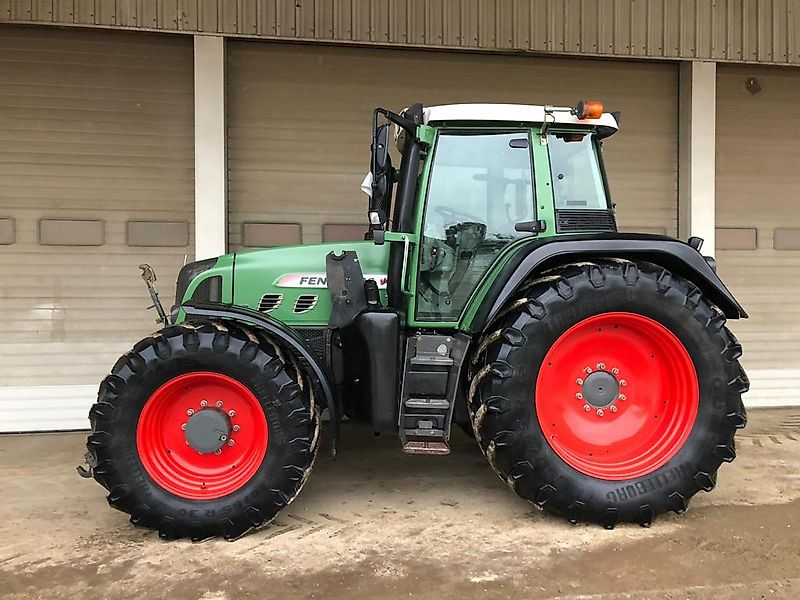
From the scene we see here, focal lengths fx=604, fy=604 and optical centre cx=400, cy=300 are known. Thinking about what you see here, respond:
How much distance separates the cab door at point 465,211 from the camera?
3.37 metres

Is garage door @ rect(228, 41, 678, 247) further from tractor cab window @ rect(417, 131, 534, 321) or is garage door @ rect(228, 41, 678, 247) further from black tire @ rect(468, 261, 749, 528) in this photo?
black tire @ rect(468, 261, 749, 528)

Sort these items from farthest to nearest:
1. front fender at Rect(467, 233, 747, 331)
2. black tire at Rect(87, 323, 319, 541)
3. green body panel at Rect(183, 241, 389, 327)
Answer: green body panel at Rect(183, 241, 389, 327)
front fender at Rect(467, 233, 747, 331)
black tire at Rect(87, 323, 319, 541)

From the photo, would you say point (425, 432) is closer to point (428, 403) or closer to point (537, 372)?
point (428, 403)

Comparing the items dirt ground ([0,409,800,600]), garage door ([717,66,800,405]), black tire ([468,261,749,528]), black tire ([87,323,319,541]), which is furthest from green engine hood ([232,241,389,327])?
garage door ([717,66,800,405])

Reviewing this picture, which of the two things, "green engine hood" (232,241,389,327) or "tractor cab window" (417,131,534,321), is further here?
"green engine hood" (232,241,389,327)

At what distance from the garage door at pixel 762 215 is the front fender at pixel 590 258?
3349 millimetres

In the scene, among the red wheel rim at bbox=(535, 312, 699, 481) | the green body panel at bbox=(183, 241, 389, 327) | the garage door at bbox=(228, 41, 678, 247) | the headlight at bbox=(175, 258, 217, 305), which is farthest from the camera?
the garage door at bbox=(228, 41, 678, 247)

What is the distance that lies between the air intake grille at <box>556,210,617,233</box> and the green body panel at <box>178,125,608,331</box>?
0.17 ft

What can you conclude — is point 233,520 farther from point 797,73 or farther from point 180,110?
point 797,73

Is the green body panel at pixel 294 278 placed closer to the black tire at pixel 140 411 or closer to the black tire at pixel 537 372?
the black tire at pixel 140 411

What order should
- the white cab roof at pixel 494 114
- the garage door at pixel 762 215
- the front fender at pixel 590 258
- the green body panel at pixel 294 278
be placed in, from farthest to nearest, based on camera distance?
the garage door at pixel 762 215 → the green body panel at pixel 294 278 → the white cab roof at pixel 494 114 → the front fender at pixel 590 258

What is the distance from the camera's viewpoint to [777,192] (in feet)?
20.4

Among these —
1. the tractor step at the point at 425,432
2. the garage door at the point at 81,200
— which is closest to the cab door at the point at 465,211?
the tractor step at the point at 425,432

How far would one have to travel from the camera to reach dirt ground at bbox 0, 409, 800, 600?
258 centimetres
